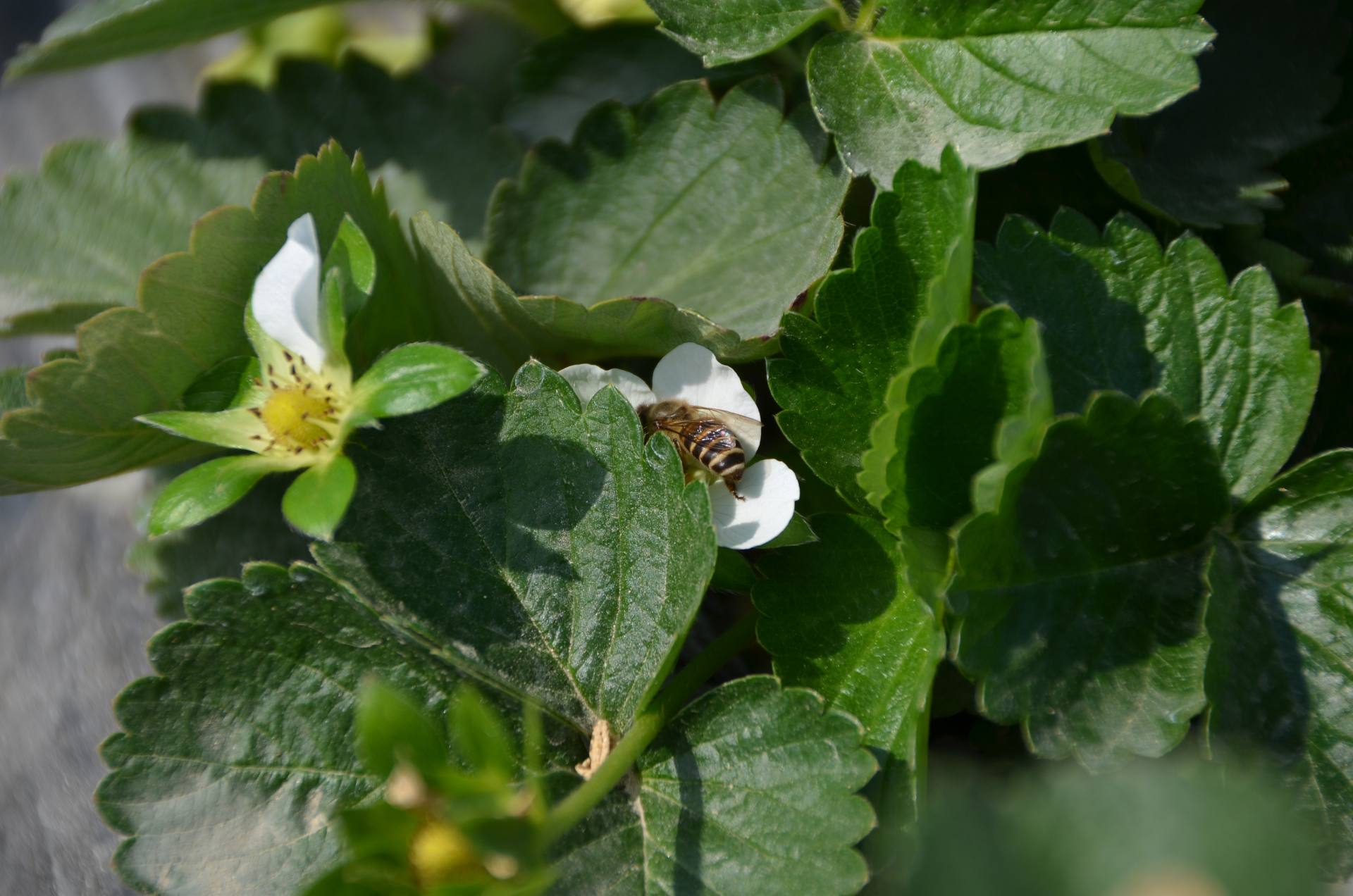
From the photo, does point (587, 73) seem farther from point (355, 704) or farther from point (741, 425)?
point (355, 704)

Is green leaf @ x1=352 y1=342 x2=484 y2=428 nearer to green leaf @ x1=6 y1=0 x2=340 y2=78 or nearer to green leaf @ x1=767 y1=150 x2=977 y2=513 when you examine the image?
green leaf @ x1=767 y1=150 x2=977 y2=513

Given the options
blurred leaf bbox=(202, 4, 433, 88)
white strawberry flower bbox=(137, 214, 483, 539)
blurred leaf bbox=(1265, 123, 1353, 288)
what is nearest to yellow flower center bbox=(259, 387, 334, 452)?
white strawberry flower bbox=(137, 214, 483, 539)

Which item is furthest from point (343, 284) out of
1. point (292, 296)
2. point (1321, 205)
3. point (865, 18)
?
point (1321, 205)

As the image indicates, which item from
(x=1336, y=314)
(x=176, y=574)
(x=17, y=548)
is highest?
(x=1336, y=314)

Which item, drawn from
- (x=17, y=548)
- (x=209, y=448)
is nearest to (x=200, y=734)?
(x=209, y=448)

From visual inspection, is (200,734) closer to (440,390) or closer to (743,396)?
(440,390)

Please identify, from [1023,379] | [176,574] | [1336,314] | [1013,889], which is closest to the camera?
Answer: [1013,889]

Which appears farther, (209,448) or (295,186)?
(209,448)
